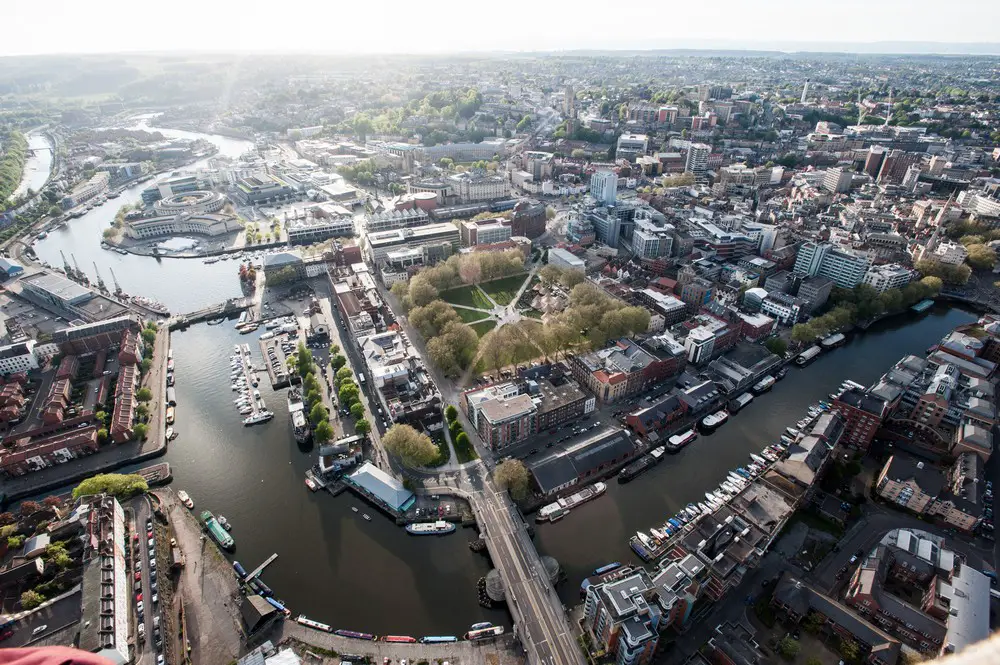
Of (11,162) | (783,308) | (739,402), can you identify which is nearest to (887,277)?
(783,308)

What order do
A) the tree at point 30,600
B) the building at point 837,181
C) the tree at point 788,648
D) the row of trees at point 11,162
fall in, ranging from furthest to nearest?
1. the row of trees at point 11,162
2. the building at point 837,181
3. the tree at point 30,600
4. the tree at point 788,648

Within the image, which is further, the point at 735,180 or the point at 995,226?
the point at 735,180

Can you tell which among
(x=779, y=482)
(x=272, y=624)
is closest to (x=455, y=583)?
(x=272, y=624)

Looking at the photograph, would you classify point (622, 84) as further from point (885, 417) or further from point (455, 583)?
point (455, 583)

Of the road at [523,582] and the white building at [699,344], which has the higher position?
the white building at [699,344]

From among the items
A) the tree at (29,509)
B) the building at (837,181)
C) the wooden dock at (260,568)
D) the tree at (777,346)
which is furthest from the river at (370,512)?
the building at (837,181)

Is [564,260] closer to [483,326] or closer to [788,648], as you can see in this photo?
[483,326]

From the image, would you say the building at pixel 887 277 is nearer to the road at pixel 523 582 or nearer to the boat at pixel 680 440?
the boat at pixel 680 440
